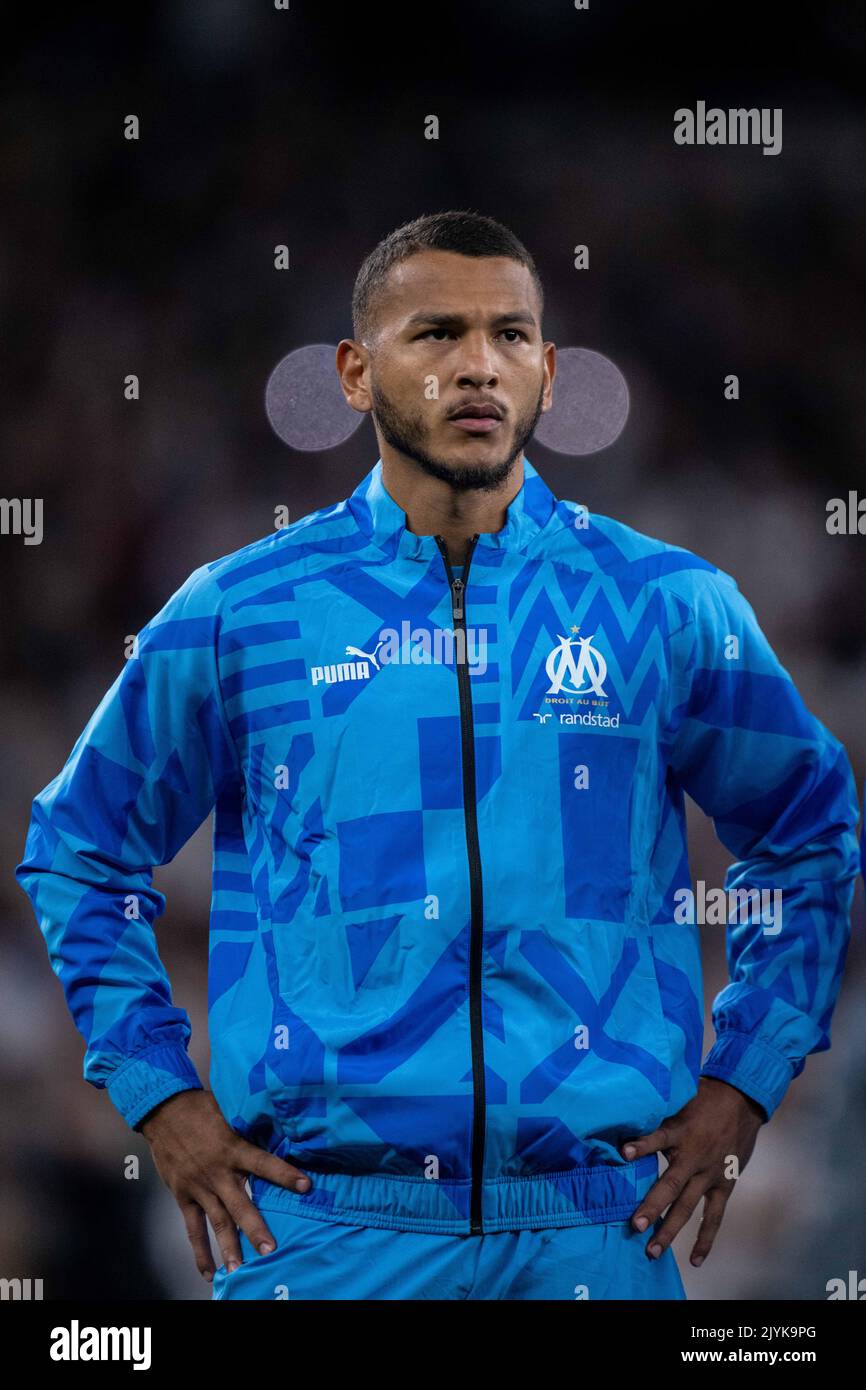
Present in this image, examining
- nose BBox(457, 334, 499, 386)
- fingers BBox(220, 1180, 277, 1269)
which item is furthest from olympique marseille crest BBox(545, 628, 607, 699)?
fingers BBox(220, 1180, 277, 1269)

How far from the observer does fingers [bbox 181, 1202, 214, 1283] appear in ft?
7.18

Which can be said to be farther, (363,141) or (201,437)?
(201,437)

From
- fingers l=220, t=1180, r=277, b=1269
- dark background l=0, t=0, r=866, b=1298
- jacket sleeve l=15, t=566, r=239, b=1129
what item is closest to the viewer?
fingers l=220, t=1180, r=277, b=1269

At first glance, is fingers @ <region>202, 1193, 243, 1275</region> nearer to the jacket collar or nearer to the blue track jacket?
the blue track jacket

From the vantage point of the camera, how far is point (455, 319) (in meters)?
2.24

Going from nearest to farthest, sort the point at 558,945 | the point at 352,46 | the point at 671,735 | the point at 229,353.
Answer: the point at 558,945
the point at 671,735
the point at 352,46
the point at 229,353

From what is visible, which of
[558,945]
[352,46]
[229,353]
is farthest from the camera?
[229,353]

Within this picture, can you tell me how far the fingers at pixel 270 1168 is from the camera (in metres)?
2.08

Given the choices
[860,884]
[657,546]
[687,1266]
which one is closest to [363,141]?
[657,546]

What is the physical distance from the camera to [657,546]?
2.32m

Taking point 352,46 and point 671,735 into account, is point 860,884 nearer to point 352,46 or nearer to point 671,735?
point 671,735

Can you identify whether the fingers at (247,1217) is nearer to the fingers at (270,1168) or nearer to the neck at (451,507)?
the fingers at (270,1168)

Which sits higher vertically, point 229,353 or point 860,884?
point 229,353

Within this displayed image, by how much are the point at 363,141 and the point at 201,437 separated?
653 mm
